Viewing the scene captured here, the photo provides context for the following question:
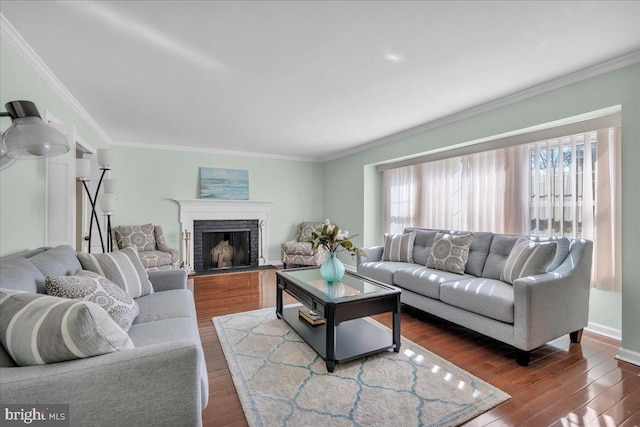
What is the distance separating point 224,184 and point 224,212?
1.84 feet

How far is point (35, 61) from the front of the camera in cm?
239

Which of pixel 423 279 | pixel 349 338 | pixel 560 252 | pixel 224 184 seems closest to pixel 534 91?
pixel 560 252

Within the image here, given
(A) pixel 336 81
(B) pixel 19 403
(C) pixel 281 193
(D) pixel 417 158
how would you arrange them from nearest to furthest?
(B) pixel 19 403 < (A) pixel 336 81 < (D) pixel 417 158 < (C) pixel 281 193

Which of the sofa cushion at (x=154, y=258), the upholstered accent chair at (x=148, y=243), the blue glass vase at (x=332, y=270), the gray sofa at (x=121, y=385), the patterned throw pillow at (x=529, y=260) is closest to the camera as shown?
the gray sofa at (x=121, y=385)

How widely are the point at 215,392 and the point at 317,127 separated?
3519mm

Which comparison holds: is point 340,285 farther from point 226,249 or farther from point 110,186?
point 226,249

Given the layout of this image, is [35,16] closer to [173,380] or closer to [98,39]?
[98,39]

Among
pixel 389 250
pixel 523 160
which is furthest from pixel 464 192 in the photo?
pixel 389 250

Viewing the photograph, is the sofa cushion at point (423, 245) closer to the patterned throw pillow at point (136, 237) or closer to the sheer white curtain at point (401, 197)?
the sheer white curtain at point (401, 197)

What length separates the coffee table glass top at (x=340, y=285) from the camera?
2428 mm

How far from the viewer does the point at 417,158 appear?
4.71 m

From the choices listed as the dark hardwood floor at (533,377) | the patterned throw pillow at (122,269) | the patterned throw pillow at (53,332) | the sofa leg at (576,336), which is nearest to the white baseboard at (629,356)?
the dark hardwood floor at (533,377)

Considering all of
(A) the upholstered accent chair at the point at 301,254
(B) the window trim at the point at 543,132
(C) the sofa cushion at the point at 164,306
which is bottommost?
(A) the upholstered accent chair at the point at 301,254

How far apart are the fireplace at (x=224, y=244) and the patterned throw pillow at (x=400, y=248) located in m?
3.09
